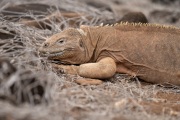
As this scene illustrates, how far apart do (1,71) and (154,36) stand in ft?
11.8

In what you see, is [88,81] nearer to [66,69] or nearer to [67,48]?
[66,69]

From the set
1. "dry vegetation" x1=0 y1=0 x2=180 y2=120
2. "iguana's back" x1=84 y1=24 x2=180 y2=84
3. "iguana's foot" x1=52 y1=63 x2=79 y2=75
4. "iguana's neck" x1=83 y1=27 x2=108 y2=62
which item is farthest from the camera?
"iguana's neck" x1=83 y1=27 x2=108 y2=62

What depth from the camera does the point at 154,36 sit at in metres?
7.95

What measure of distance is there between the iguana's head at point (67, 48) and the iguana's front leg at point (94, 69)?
0.20 metres

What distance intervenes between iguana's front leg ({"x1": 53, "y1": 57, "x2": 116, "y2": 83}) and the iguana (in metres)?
0.03

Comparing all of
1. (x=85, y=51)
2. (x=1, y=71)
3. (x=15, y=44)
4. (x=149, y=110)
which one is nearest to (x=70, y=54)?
(x=85, y=51)

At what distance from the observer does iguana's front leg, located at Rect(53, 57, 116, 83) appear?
7375 millimetres

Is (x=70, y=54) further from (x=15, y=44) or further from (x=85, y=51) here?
(x=15, y=44)

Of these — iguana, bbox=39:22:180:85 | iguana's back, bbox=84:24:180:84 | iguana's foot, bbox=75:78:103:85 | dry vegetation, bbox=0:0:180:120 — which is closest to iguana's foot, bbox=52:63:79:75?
iguana, bbox=39:22:180:85

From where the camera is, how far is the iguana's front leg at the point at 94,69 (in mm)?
7375

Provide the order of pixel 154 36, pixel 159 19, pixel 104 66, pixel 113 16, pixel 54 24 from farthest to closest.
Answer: pixel 159 19, pixel 113 16, pixel 54 24, pixel 154 36, pixel 104 66

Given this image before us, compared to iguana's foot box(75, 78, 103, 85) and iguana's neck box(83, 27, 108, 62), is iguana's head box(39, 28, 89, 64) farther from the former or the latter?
iguana's foot box(75, 78, 103, 85)

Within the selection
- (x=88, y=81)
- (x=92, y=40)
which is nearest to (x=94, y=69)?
(x=88, y=81)

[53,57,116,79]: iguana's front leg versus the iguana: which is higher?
the iguana
